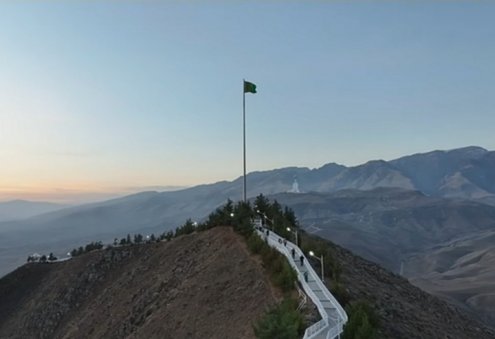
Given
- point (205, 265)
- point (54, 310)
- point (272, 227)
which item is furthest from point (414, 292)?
point (54, 310)

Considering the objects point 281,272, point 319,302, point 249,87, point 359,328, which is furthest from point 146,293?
point 359,328

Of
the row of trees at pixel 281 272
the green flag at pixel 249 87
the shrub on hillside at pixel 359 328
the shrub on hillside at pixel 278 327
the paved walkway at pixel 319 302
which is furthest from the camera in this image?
the green flag at pixel 249 87

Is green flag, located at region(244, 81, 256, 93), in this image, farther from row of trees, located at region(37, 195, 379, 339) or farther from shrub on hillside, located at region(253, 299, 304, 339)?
shrub on hillside, located at region(253, 299, 304, 339)

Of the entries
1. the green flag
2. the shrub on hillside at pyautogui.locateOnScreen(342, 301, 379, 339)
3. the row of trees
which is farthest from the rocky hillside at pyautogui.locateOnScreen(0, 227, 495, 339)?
the green flag

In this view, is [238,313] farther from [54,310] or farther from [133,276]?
[54,310]

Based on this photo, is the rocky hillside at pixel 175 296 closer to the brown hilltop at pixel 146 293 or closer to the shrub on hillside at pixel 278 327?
the brown hilltop at pixel 146 293

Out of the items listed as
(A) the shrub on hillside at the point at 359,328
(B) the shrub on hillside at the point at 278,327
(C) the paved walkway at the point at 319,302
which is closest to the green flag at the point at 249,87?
(C) the paved walkway at the point at 319,302
